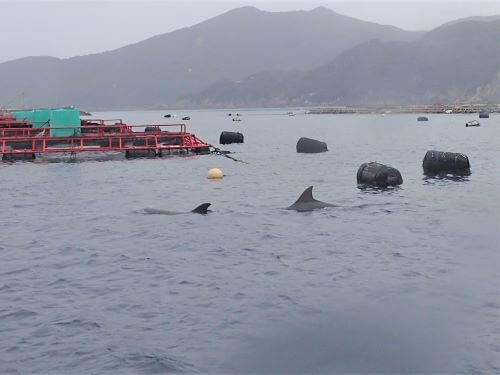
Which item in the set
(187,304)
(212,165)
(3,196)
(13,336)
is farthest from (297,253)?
(212,165)

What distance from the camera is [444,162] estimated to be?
117ft

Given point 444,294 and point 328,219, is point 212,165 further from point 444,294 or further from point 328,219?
point 444,294

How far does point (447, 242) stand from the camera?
17938mm

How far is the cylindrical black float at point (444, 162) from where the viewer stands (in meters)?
35.5

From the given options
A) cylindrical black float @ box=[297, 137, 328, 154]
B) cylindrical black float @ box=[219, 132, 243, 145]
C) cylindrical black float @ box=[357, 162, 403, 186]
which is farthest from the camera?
cylindrical black float @ box=[219, 132, 243, 145]

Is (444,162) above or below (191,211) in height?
above

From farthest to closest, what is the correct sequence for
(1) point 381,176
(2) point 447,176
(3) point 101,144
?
(3) point 101,144 < (2) point 447,176 < (1) point 381,176

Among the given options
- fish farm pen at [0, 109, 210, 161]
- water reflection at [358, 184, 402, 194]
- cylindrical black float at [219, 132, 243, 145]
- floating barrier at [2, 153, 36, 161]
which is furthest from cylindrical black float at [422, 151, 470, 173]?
cylindrical black float at [219, 132, 243, 145]

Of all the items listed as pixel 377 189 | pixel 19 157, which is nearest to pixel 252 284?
pixel 377 189

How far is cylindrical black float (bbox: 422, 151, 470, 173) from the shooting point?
3553cm

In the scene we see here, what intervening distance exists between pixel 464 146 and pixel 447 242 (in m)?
44.8

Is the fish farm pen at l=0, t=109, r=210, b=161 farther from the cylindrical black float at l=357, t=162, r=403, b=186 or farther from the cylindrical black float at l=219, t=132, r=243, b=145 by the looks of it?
the cylindrical black float at l=357, t=162, r=403, b=186

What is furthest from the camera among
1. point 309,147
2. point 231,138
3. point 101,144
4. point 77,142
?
point 231,138

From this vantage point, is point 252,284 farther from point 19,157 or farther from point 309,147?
point 309,147
